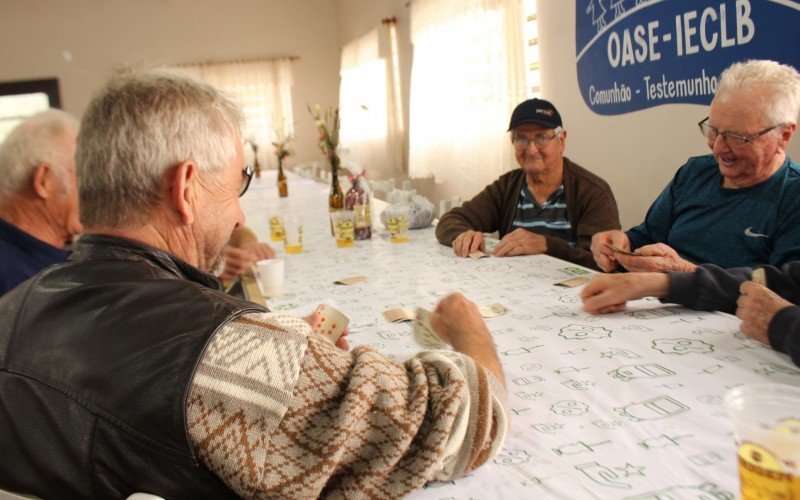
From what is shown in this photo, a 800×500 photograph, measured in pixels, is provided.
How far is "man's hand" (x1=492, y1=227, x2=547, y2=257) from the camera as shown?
2.29 meters

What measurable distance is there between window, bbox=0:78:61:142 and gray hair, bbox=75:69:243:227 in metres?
10.2

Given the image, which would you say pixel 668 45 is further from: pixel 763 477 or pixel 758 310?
pixel 763 477

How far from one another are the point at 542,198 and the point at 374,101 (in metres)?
6.11

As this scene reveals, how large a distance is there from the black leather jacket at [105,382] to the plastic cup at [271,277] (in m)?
1.03

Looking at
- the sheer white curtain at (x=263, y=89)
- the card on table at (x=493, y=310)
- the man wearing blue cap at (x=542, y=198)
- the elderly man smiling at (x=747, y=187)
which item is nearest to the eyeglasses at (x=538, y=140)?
the man wearing blue cap at (x=542, y=198)

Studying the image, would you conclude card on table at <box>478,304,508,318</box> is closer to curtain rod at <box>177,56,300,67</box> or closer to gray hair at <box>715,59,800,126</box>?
gray hair at <box>715,59,800,126</box>

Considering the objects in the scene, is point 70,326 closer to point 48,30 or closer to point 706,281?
point 706,281

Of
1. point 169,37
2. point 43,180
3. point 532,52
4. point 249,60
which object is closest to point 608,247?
point 43,180

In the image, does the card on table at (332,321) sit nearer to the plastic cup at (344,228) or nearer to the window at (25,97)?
the plastic cup at (344,228)

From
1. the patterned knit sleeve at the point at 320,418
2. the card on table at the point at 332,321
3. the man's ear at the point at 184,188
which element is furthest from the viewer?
the card on table at the point at 332,321

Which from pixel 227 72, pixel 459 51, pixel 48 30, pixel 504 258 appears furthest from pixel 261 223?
pixel 48 30

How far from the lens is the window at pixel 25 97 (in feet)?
31.9

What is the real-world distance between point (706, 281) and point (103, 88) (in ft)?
4.54

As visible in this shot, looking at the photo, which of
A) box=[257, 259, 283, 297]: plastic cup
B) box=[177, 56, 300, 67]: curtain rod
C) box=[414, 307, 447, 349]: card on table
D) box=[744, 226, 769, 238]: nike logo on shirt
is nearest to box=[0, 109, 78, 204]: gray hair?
box=[257, 259, 283, 297]: plastic cup
